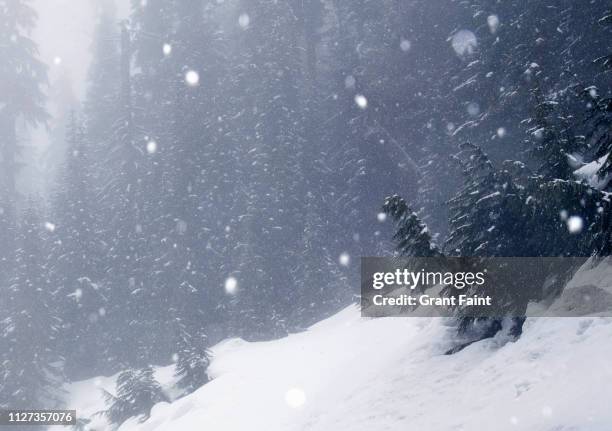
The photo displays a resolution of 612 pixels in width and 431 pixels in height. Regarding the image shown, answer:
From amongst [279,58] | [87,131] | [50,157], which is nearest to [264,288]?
[279,58]

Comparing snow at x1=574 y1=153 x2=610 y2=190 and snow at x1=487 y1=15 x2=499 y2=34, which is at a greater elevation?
snow at x1=487 y1=15 x2=499 y2=34

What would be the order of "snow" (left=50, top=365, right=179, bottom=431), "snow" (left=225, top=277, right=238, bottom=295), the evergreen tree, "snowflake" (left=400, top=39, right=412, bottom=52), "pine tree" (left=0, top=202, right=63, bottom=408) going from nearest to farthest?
1. "snow" (left=50, top=365, right=179, bottom=431)
2. "pine tree" (left=0, top=202, right=63, bottom=408)
3. "snow" (left=225, top=277, right=238, bottom=295)
4. the evergreen tree
5. "snowflake" (left=400, top=39, right=412, bottom=52)

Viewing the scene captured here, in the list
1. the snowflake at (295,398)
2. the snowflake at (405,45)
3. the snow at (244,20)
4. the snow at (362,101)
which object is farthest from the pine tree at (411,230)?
the snow at (244,20)

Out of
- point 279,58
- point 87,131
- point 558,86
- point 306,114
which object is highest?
point 87,131

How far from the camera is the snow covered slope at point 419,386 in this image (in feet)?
23.6

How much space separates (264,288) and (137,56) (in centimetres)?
2200

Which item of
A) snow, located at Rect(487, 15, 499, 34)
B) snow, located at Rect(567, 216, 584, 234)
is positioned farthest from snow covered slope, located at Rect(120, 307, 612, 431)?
snow, located at Rect(487, 15, 499, 34)

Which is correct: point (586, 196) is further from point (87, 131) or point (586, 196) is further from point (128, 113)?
point (87, 131)

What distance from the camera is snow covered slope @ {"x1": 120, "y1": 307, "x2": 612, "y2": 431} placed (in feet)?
23.6

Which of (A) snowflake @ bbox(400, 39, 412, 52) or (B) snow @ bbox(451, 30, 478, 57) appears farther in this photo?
(A) snowflake @ bbox(400, 39, 412, 52)

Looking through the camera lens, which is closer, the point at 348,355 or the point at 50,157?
the point at 348,355

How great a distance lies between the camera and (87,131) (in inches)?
1662

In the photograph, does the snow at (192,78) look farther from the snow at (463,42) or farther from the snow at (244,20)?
the snow at (463,42)

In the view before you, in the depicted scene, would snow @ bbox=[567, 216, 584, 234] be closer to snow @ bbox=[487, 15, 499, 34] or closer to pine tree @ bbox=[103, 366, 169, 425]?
pine tree @ bbox=[103, 366, 169, 425]
